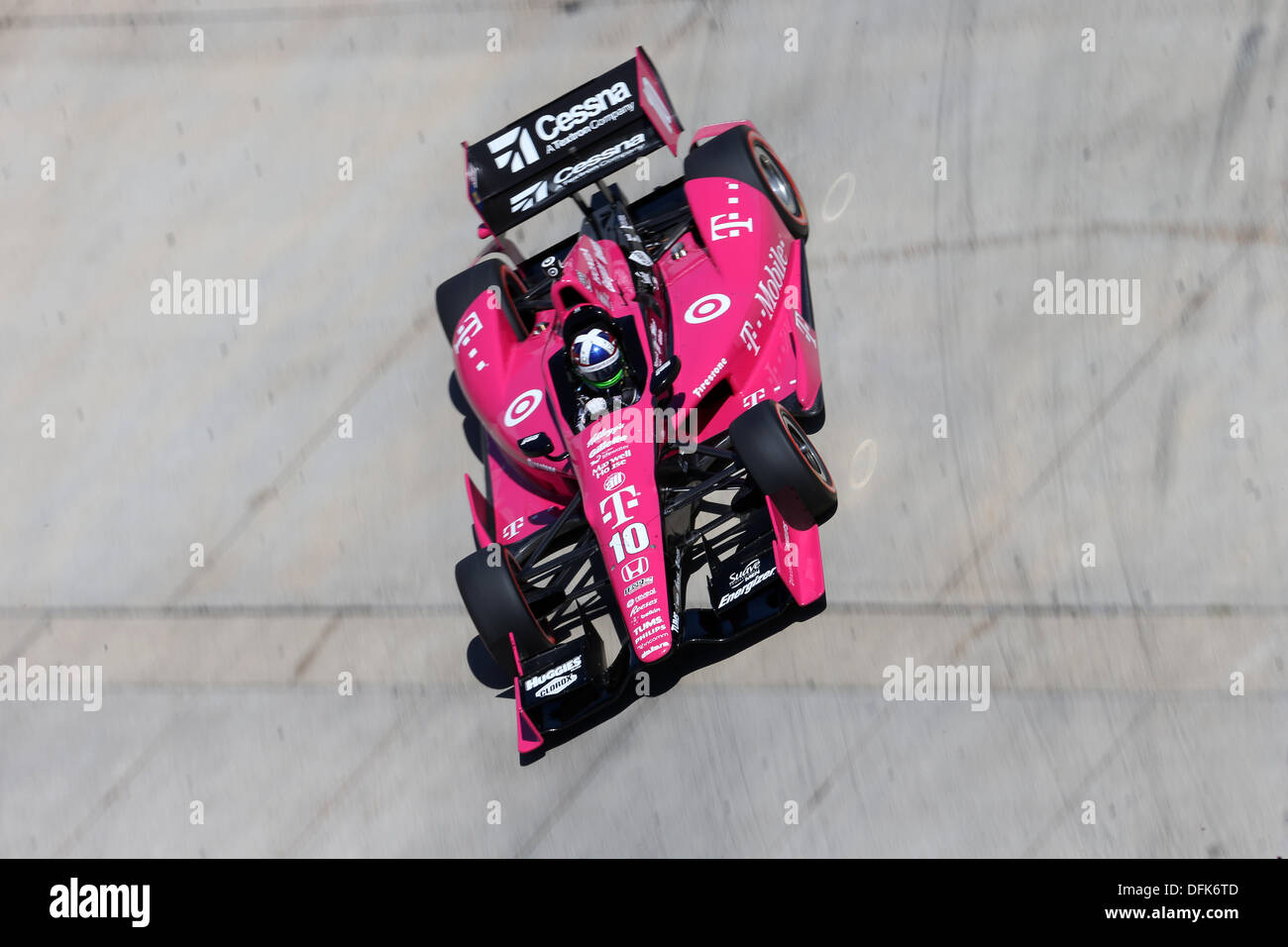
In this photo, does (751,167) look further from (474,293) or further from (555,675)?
(555,675)

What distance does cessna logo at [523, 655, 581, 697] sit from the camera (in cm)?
1055

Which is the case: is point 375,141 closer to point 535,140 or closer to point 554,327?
point 535,140

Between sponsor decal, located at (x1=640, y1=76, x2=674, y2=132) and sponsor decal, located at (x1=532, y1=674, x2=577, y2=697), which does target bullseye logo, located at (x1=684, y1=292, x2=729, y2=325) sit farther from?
sponsor decal, located at (x1=532, y1=674, x2=577, y2=697)

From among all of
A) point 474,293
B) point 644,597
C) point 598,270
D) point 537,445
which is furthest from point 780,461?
point 474,293

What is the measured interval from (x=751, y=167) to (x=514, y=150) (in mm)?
1880

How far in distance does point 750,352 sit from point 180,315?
219 inches

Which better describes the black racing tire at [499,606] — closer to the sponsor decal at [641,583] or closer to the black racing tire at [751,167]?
the sponsor decal at [641,583]

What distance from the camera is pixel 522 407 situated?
1113cm

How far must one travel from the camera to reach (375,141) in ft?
44.4

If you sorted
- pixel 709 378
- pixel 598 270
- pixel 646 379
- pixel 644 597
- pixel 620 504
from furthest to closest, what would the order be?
pixel 598 270 → pixel 709 378 → pixel 646 379 → pixel 620 504 → pixel 644 597

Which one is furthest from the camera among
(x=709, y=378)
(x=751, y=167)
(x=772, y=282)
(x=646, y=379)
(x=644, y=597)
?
(x=751, y=167)

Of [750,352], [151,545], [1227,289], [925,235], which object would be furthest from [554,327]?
[1227,289]

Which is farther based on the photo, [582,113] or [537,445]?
[582,113]

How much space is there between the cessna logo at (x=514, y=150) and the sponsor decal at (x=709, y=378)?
226 centimetres
